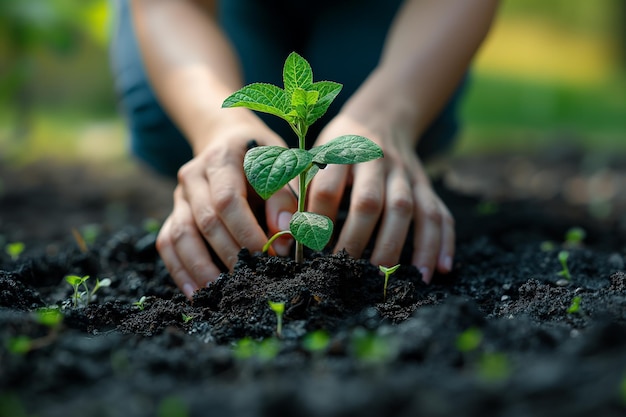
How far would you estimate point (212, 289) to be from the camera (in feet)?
4.76

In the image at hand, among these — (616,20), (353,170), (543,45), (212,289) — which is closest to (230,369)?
(212,289)

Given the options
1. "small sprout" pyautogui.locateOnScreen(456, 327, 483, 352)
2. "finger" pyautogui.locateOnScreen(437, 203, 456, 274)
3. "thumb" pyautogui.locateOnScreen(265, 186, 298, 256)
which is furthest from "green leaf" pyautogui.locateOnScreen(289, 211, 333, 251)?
"finger" pyautogui.locateOnScreen(437, 203, 456, 274)

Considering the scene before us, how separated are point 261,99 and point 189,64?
0.80 m

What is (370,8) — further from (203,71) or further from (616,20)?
(616,20)

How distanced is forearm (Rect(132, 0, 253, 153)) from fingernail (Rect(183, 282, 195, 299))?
0.43 metres

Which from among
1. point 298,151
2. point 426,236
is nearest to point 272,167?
point 298,151

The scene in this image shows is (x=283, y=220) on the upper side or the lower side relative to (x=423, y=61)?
lower

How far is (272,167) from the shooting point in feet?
4.09

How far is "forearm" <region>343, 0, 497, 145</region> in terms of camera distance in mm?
1918

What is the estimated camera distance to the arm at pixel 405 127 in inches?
61.5

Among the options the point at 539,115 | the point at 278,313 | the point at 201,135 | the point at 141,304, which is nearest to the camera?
the point at 278,313

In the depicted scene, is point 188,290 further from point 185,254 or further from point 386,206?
point 386,206

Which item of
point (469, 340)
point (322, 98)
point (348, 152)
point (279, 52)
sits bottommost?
point (469, 340)

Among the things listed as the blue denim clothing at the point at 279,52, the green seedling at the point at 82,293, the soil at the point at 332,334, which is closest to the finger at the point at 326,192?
the soil at the point at 332,334
